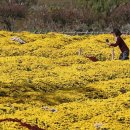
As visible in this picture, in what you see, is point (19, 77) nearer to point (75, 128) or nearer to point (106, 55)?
point (75, 128)

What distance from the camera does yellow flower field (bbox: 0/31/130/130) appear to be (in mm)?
23516

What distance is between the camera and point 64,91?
101 ft

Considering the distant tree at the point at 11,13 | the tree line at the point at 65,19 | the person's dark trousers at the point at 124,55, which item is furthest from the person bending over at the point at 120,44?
the distant tree at the point at 11,13

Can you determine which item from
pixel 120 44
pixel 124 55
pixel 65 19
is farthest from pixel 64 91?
pixel 65 19

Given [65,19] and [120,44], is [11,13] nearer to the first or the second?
[65,19]

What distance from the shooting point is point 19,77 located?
109 ft

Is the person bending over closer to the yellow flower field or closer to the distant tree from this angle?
the yellow flower field

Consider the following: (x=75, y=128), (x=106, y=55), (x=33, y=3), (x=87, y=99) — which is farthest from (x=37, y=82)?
(x=33, y=3)

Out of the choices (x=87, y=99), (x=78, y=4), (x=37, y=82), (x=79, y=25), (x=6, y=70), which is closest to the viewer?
(x=87, y=99)

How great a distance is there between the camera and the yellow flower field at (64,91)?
23516mm

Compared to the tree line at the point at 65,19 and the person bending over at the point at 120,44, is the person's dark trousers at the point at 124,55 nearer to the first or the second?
the person bending over at the point at 120,44

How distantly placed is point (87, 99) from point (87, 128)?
22.4 ft

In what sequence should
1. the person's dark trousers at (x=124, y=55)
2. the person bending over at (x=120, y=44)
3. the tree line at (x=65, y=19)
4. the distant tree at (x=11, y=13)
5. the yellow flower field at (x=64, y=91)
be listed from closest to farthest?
the yellow flower field at (x=64, y=91) → the person bending over at (x=120, y=44) → the person's dark trousers at (x=124, y=55) → the tree line at (x=65, y=19) → the distant tree at (x=11, y=13)

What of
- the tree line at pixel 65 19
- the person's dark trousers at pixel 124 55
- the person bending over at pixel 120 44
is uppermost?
the person bending over at pixel 120 44
